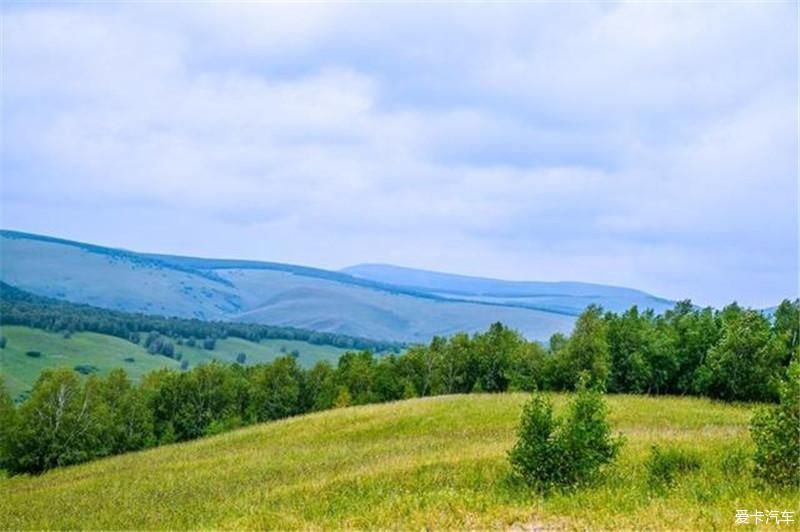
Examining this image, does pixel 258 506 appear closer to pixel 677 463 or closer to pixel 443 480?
pixel 443 480

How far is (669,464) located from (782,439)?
3936 mm

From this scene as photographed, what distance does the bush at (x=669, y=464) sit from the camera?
2055cm

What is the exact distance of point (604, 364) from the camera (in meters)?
64.6

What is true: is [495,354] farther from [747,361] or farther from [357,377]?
[747,361]

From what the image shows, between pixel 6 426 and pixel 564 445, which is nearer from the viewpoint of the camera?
pixel 564 445

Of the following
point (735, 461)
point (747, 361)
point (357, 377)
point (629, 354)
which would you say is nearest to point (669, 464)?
point (735, 461)

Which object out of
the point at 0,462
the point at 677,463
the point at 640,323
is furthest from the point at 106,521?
the point at 640,323

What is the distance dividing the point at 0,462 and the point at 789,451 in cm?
7183

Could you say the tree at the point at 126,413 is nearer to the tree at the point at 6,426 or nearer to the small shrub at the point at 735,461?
the tree at the point at 6,426

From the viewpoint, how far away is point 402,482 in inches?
948

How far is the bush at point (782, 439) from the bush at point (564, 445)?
3.73 meters

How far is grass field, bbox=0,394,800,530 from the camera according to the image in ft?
57.1

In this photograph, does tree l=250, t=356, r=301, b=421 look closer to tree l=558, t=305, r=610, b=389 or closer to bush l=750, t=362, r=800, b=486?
tree l=558, t=305, r=610, b=389

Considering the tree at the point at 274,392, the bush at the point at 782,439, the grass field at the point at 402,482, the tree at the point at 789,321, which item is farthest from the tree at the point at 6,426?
the tree at the point at 789,321
